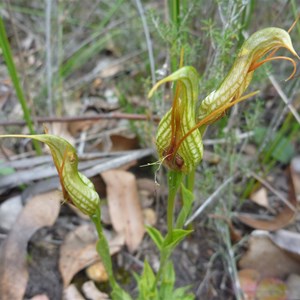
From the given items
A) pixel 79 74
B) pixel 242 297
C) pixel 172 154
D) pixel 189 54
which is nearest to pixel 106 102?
pixel 79 74

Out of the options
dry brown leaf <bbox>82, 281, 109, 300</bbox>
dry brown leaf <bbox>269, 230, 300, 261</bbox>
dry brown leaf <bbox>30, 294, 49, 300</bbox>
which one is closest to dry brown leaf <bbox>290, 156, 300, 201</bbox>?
dry brown leaf <bbox>269, 230, 300, 261</bbox>

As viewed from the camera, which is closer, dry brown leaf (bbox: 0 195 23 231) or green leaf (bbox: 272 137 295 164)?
dry brown leaf (bbox: 0 195 23 231)

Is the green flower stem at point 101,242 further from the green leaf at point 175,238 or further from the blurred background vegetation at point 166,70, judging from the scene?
the blurred background vegetation at point 166,70

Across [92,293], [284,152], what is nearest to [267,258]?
[284,152]

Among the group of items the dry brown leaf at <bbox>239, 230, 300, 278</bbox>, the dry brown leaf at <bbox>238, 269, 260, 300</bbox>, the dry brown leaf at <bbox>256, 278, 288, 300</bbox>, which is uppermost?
the dry brown leaf at <bbox>239, 230, 300, 278</bbox>

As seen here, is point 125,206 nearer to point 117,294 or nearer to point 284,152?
point 117,294

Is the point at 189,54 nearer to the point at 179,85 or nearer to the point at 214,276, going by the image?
the point at 179,85

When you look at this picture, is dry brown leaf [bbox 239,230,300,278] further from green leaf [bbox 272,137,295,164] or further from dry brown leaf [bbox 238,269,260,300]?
green leaf [bbox 272,137,295,164]
